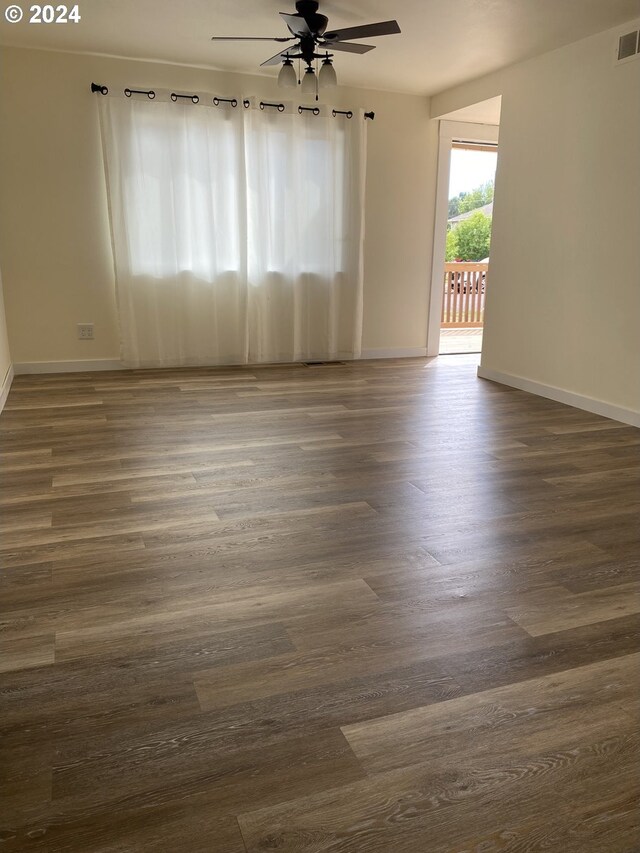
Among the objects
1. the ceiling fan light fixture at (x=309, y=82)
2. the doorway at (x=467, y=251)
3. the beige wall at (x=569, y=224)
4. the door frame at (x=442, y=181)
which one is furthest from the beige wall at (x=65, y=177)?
the doorway at (x=467, y=251)

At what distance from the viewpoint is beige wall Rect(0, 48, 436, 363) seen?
16.0 feet

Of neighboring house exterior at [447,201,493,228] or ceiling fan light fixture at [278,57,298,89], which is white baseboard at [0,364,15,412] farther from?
neighboring house exterior at [447,201,493,228]

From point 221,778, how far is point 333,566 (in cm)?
97

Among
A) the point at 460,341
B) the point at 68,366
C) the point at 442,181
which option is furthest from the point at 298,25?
the point at 460,341

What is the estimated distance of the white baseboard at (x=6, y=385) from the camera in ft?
14.0

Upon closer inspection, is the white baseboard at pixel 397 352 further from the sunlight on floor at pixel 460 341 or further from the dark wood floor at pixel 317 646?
the dark wood floor at pixel 317 646

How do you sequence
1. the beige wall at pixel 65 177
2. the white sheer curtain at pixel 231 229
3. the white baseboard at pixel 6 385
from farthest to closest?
the white sheer curtain at pixel 231 229
the beige wall at pixel 65 177
the white baseboard at pixel 6 385

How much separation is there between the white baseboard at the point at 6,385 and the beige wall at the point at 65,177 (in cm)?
26

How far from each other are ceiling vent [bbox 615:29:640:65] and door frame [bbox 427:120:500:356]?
6.55ft

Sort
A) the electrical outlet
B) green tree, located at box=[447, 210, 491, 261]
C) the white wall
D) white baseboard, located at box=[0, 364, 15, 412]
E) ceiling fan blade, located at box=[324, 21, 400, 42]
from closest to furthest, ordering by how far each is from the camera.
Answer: ceiling fan blade, located at box=[324, 21, 400, 42] → white baseboard, located at box=[0, 364, 15, 412] → the white wall → the electrical outlet → green tree, located at box=[447, 210, 491, 261]

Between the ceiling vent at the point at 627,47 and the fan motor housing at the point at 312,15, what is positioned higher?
the fan motor housing at the point at 312,15

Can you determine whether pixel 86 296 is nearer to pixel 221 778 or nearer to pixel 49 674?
pixel 49 674

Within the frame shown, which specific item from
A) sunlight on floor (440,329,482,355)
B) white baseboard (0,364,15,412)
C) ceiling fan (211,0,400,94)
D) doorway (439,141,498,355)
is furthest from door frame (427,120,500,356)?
white baseboard (0,364,15,412)

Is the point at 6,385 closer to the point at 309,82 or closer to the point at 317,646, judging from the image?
the point at 309,82
